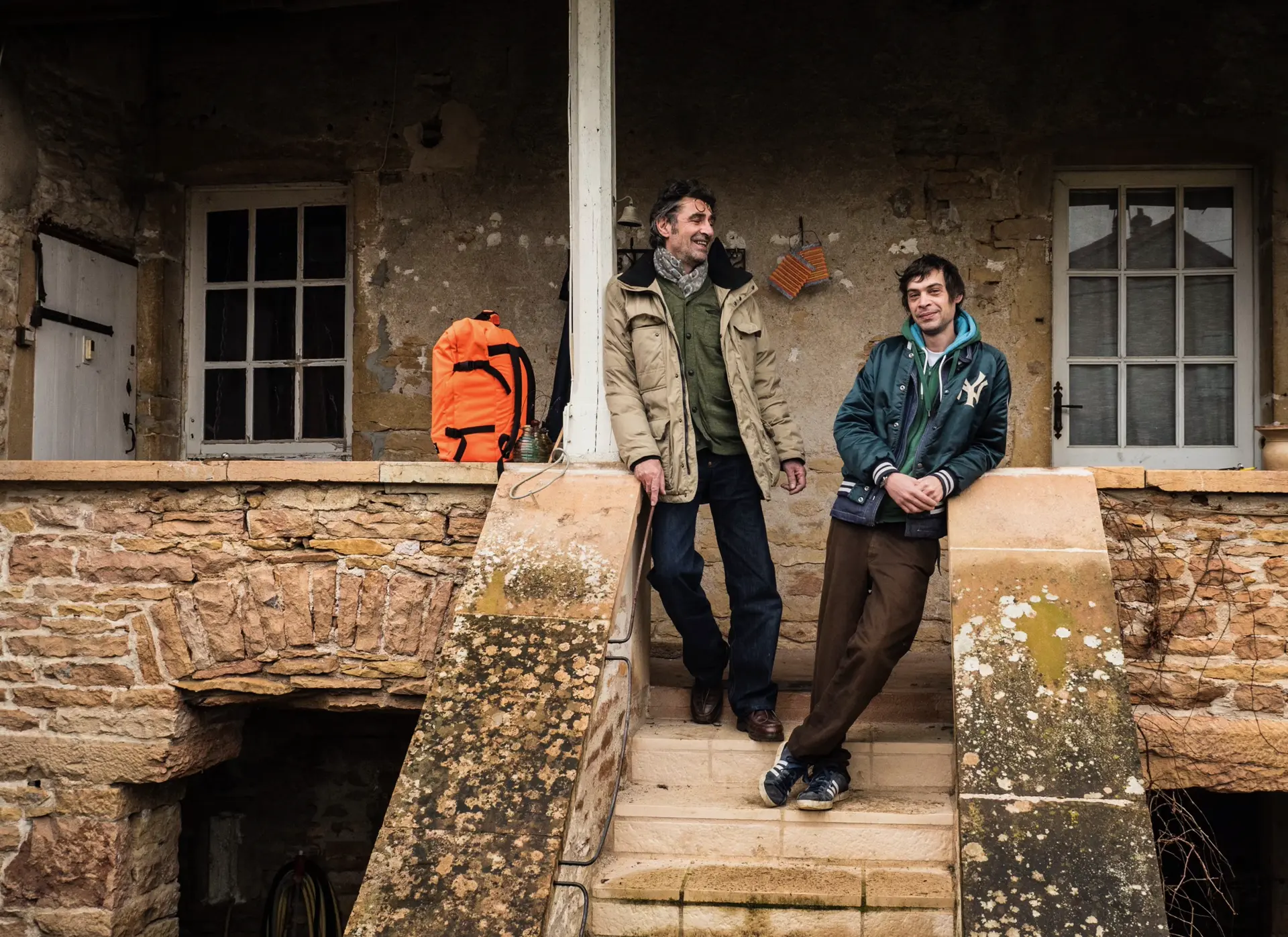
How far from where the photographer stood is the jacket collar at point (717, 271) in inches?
177

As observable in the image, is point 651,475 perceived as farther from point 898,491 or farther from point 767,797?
point 767,797

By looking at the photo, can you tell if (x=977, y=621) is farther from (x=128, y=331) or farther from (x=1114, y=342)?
(x=128, y=331)

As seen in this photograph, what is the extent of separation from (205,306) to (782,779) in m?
4.94

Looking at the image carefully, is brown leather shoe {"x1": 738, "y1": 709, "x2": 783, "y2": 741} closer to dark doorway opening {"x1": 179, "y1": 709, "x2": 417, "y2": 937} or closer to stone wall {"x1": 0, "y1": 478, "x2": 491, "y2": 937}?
stone wall {"x1": 0, "y1": 478, "x2": 491, "y2": 937}

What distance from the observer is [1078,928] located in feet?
10.2

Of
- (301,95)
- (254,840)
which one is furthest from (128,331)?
(254,840)

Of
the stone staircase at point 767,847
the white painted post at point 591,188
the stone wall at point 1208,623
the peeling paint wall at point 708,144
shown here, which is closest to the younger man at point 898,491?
the stone staircase at point 767,847

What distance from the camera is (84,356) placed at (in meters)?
6.93

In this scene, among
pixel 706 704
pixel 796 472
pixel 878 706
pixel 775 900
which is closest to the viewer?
pixel 775 900

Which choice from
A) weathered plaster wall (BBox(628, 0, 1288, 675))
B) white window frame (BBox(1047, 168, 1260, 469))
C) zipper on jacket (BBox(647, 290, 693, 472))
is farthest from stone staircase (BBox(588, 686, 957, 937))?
white window frame (BBox(1047, 168, 1260, 469))

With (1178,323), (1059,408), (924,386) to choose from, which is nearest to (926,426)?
(924,386)

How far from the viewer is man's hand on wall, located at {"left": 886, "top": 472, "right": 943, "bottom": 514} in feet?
12.9

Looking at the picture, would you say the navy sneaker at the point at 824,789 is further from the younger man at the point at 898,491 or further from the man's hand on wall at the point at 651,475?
the man's hand on wall at the point at 651,475

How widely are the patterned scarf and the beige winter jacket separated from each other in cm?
4
